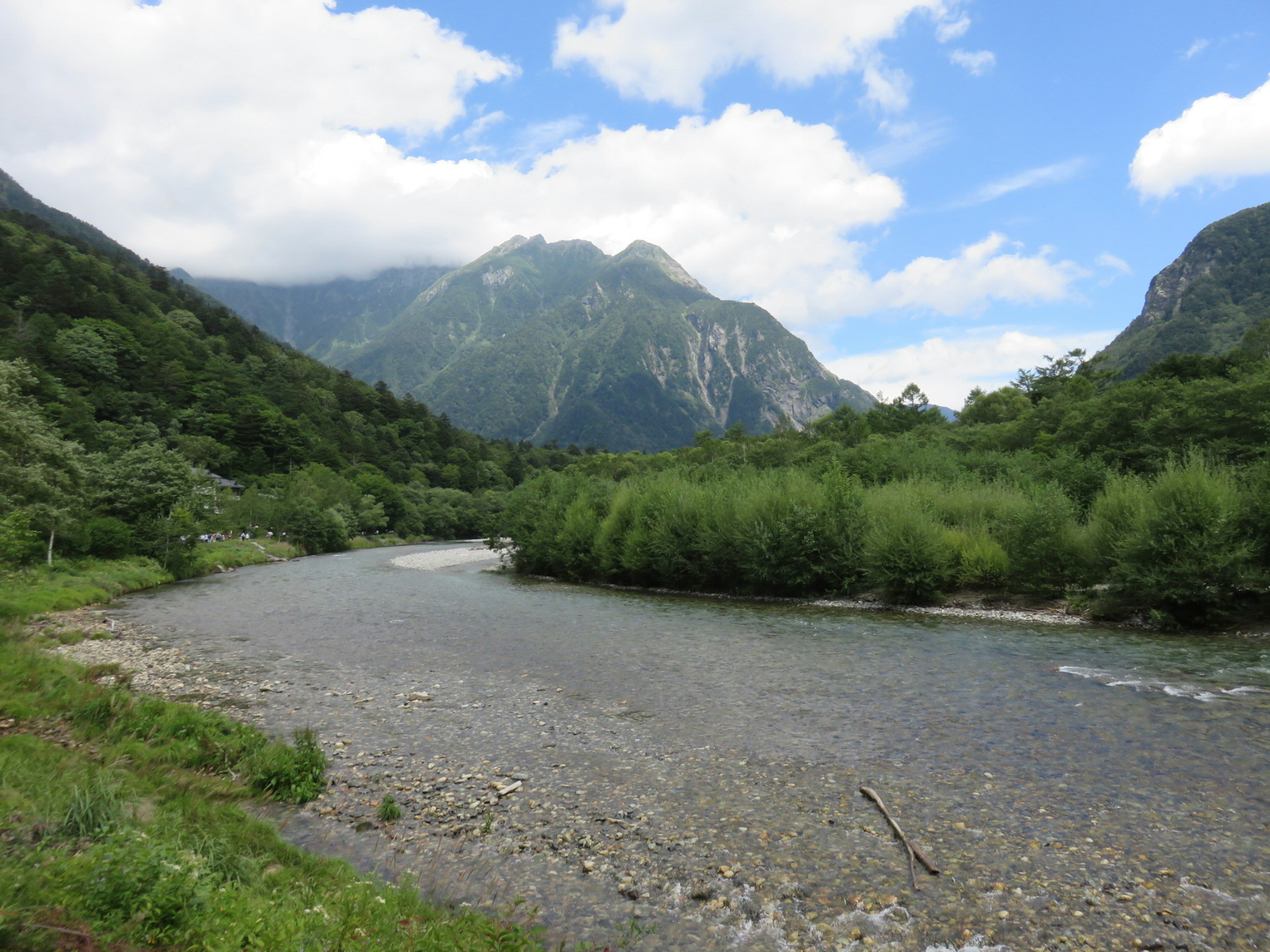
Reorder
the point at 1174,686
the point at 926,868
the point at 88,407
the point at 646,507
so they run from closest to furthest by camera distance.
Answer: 1. the point at 926,868
2. the point at 1174,686
3. the point at 646,507
4. the point at 88,407

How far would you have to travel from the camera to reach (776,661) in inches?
889

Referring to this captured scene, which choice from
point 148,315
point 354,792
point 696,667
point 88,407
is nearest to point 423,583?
point 696,667

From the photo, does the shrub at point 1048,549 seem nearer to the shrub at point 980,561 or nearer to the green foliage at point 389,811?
the shrub at point 980,561

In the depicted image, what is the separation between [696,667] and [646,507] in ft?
96.5

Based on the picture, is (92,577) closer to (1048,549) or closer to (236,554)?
(236,554)

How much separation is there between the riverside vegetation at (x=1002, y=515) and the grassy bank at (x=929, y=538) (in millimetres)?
99

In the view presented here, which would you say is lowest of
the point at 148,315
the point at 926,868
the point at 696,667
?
the point at 696,667

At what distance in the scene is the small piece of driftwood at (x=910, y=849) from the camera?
8.85m

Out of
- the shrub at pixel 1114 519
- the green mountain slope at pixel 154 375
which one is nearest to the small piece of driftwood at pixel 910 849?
the shrub at pixel 1114 519

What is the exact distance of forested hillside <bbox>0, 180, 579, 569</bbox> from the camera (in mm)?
41344

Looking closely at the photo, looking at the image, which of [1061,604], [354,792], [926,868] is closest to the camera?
[926,868]

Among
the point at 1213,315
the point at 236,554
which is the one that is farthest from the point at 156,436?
the point at 1213,315

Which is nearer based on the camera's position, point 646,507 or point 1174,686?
point 1174,686

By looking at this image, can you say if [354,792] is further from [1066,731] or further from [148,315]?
[148,315]
